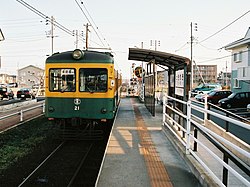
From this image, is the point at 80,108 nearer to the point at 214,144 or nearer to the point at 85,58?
the point at 85,58

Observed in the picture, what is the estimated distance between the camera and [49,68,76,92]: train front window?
9.05 m

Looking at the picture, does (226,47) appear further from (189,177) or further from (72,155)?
(189,177)

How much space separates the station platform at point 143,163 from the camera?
4.59 metres

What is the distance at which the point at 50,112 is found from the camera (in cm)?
915

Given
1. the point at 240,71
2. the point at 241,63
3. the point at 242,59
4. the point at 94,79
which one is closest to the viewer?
the point at 94,79

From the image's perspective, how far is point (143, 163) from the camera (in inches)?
218

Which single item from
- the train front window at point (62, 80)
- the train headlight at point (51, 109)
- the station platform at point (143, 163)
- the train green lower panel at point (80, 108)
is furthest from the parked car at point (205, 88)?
the station platform at point (143, 163)

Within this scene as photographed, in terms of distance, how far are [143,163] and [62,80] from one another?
4.58 m

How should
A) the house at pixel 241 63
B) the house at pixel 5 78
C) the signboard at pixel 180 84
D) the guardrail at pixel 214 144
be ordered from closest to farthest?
the guardrail at pixel 214 144 < the signboard at pixel 180 84 < the house at pixel 241 63 < the house at pixel 5 78

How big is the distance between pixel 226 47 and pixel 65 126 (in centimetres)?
2471

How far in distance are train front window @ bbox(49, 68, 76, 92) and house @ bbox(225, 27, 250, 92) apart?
66.9 feet

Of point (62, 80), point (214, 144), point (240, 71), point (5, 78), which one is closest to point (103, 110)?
→ point (62, 80)

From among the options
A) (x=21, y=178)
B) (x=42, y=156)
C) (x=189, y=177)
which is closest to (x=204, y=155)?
(x=189, y=177)

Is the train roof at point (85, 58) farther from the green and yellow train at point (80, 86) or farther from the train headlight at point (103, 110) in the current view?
the train headlight at point (103, 110)
